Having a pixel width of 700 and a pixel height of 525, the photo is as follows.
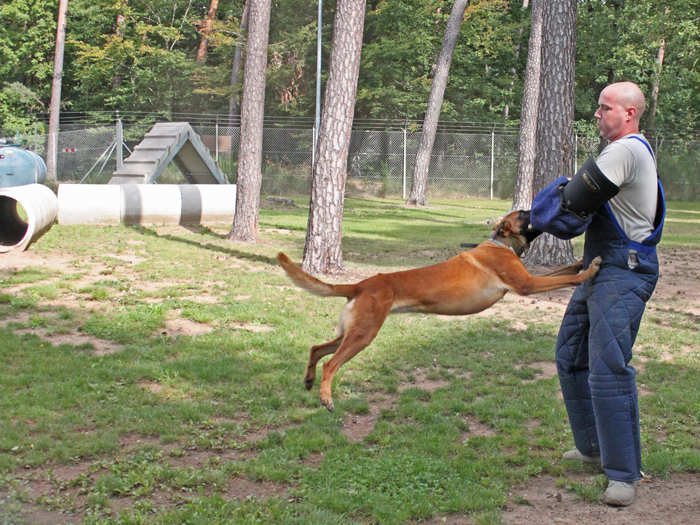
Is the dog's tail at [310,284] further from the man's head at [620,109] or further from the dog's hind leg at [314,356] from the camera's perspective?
the man's head at [620,109]

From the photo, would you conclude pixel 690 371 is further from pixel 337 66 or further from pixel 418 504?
pixel 337 66

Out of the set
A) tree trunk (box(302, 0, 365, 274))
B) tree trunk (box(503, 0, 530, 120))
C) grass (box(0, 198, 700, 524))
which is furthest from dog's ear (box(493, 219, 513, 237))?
tree trunk (box(503, 0, 530, 120))

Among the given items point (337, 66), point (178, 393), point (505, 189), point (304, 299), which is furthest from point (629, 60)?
point (178, 393)

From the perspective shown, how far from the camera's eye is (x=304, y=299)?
9055 mm

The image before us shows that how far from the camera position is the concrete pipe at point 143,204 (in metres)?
15.2

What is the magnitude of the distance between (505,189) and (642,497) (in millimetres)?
27662

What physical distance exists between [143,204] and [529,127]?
9.53 m

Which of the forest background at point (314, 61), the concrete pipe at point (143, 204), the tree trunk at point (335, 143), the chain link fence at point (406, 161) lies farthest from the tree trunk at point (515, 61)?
the tree trunk at point (335, 143)

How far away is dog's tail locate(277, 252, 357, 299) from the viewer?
4.38m

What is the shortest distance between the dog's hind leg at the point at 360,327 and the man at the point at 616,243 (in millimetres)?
1088

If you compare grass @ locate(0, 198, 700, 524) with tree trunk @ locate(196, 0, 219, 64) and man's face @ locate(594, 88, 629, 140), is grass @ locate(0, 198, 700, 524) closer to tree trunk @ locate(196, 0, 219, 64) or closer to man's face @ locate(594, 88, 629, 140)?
man's face @ locate(594, 88, 629, 140)

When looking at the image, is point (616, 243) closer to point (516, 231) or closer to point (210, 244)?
point (516, 231)

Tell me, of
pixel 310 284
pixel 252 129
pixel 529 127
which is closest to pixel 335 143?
pixel 252 129

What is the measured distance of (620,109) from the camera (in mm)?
3781
